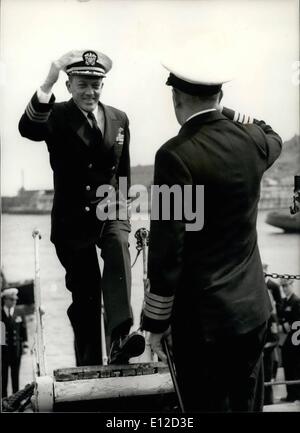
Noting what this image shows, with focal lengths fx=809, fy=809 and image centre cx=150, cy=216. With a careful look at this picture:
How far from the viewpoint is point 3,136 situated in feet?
17.1

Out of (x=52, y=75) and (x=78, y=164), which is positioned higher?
(x=52, y=75)

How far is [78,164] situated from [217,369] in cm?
167

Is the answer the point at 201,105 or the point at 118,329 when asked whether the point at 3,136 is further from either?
the point at 201,105

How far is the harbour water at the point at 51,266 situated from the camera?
5.10m

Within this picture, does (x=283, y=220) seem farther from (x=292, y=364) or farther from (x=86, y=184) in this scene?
(x=86, y=184)

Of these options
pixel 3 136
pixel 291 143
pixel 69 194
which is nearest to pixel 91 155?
pixel 69 194

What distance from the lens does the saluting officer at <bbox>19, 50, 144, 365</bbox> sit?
4.72m

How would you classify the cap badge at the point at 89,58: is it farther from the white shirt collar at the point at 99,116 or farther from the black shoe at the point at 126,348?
the black shoe at the point at 126,348

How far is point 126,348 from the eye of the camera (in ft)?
14.5

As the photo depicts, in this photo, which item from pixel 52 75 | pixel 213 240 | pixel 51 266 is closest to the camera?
pixel 213 240

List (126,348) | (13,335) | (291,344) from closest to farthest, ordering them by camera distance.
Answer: (126,348), (291,344), (13,335)

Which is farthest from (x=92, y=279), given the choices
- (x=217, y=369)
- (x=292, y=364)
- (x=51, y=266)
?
(x=292, y=364)
